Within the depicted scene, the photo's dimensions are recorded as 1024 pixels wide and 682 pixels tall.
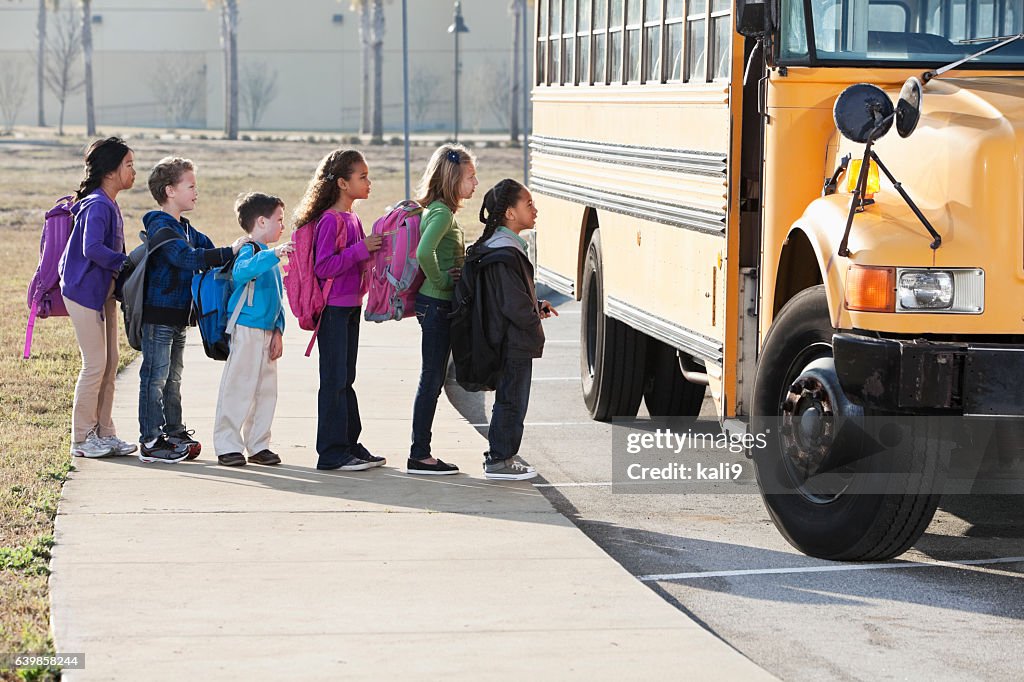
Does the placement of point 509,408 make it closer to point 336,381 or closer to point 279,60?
point 336,381

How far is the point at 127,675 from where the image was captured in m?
4.68

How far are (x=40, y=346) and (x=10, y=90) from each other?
7481cm

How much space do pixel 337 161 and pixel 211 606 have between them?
8.96ft

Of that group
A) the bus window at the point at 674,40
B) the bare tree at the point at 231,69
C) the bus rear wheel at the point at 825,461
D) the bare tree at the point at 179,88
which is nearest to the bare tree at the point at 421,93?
the bare tree at the point at 179,88

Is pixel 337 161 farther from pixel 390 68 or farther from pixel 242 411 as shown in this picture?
pixel 390 68

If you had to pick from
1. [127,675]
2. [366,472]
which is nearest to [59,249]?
[366,472]

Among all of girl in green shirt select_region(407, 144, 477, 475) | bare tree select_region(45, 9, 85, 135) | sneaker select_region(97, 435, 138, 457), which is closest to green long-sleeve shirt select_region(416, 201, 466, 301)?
girl in green shirt select_region(407, 144, 477, 475)

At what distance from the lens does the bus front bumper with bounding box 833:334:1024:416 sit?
5.37 m

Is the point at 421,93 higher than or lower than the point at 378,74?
lower

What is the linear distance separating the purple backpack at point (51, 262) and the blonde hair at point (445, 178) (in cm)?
168

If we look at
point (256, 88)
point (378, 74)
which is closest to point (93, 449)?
point (378, 74)

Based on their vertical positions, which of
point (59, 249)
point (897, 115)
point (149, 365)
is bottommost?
point (149, 365)

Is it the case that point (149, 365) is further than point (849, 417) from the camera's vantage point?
Yes

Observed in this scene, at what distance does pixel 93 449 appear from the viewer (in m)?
7.90
